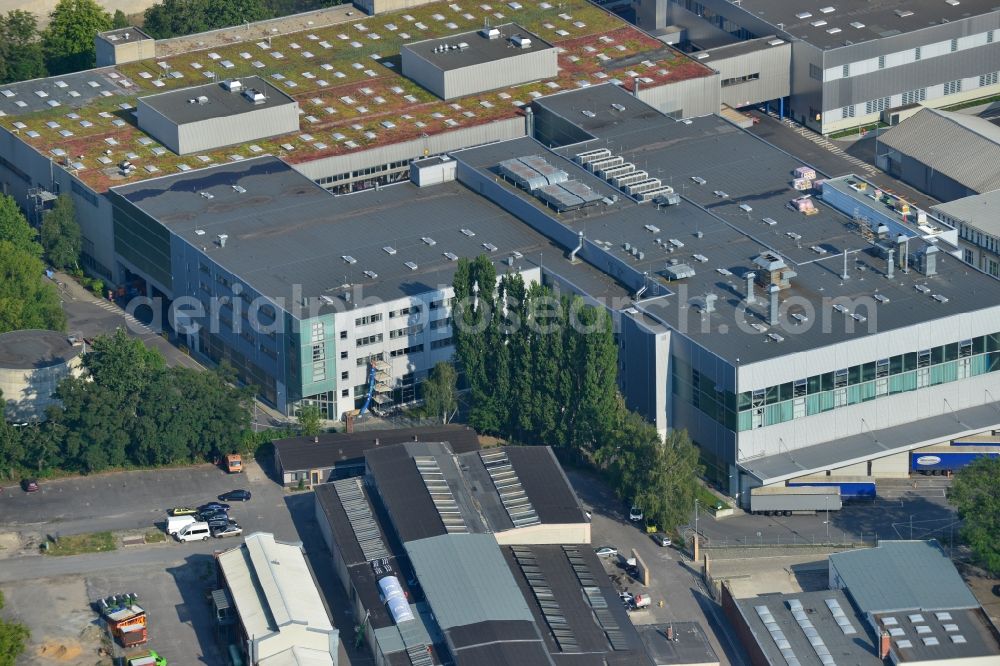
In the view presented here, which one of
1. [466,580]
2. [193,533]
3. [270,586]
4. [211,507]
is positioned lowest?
[193,533]

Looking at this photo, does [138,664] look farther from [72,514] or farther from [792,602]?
[792,602]

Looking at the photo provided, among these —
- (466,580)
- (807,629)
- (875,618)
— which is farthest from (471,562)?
(875,618)

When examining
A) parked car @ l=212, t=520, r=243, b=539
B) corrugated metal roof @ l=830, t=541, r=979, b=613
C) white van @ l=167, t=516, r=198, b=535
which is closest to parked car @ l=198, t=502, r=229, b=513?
white van @ l=167, t=516, r=198, b=535

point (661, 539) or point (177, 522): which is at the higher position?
point (177, 522)

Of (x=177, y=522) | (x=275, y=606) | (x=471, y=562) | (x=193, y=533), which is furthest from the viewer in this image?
(x=177, y=522)

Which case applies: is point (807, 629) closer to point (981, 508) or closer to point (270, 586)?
point (981, 508)

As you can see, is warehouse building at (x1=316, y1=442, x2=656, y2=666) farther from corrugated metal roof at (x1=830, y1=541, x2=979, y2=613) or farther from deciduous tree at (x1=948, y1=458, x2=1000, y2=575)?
deciduous tree at (x1=948, y1=458, x2=1000, y2=575)

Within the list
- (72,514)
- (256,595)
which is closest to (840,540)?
(256,595)
